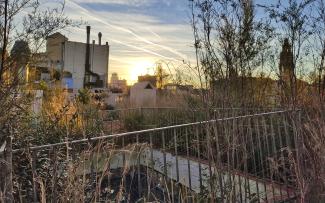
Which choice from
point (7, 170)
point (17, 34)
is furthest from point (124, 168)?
point (17, 34)

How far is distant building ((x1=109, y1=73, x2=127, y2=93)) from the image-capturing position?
3894 centimetres

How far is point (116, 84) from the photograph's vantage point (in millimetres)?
42188

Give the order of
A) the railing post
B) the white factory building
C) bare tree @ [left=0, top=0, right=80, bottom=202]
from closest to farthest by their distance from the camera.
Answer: the railing post < bare tree @ [left=0, top=0, right=80, bottom=202] < the white factory building

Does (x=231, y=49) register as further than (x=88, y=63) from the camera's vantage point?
No

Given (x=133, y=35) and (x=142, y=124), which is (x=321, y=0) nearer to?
(x=133, y=35)

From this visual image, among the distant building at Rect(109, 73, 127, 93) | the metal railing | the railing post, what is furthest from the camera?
the distant building at Rect(109, 73, 127, 93)

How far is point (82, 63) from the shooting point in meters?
39.6

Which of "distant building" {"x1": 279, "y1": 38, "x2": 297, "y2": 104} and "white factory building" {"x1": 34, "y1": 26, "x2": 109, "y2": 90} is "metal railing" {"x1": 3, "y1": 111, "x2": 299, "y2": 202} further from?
"white factory building" {"x1": 34, "y1": 26, "x2": 109, "y2": 90}

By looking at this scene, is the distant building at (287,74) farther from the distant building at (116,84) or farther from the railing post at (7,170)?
the distant building at (116,84)

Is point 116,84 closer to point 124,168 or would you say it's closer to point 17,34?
point 17,34

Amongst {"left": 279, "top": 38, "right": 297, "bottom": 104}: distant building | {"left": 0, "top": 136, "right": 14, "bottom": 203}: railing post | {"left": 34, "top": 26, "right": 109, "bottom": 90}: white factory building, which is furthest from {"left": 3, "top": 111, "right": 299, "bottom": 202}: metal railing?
{"left": 34, "top": 26, "right": 109, "bottom": 90}: white factory building

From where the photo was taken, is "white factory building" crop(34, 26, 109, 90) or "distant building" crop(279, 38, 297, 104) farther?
"white factory building" crop(34, 26, 109, 90)

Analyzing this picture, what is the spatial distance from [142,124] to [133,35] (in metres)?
2.48

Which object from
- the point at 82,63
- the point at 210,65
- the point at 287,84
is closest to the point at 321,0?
the point at 287,84
